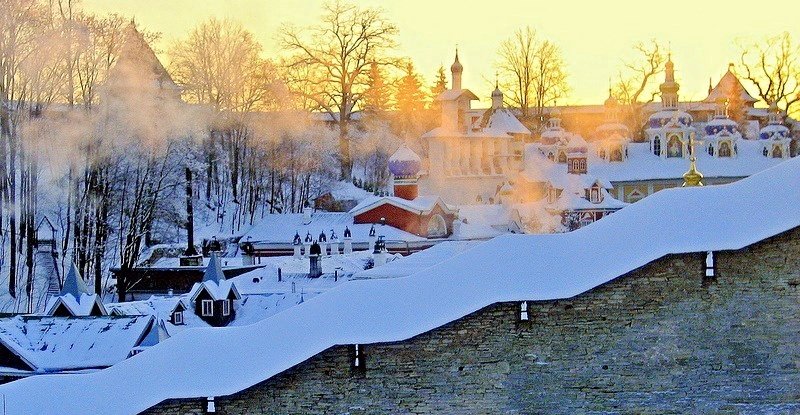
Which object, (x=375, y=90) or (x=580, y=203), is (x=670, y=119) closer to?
(x=580, y=203)

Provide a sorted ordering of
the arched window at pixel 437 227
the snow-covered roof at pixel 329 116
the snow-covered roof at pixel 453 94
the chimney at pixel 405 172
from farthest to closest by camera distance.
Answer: the snow-covered roof at pixel 453 94
the snow-covered roof at pixel 329 116
the chimney at pixel 405 172
the arched window at pixel 437 227

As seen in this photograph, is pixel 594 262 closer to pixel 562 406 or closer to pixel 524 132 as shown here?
pixel 562 406

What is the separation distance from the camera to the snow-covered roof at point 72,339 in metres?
19.0

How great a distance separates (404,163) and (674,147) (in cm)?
1892

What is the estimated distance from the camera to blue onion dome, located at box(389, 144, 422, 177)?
4672cm

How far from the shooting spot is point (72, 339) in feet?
64.5

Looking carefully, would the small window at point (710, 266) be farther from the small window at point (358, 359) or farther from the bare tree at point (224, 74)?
the bare tree at point (224, 74)

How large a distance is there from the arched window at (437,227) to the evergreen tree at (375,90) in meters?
11.0

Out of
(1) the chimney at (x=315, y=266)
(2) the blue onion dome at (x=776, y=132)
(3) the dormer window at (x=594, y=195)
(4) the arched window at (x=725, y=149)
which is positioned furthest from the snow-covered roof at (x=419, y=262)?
(4) the arched window at (x=725, y=149)

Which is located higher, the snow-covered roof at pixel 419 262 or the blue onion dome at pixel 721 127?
the blue onion dome at pixel 721 127

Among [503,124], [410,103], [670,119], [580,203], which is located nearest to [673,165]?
[670,119]

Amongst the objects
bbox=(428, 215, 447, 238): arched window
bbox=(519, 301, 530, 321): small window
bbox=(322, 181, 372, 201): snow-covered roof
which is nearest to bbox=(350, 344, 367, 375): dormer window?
bbox=(519, 301, 530, 321): small window

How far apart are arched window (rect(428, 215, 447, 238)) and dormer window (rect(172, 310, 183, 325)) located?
21.2 metres

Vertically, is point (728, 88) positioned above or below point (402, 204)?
above
